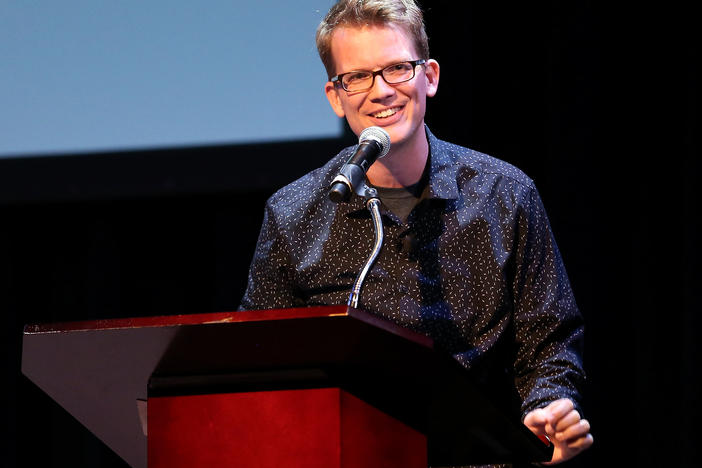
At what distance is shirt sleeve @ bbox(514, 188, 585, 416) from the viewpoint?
1549 mm

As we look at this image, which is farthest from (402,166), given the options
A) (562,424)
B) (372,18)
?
(562,424)

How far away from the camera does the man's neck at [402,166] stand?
1737 mm

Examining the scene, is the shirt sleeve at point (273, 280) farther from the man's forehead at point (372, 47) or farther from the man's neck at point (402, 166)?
the man's forehead at point (372, 47)

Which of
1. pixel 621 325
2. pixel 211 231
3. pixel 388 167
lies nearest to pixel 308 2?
pixel 211 231

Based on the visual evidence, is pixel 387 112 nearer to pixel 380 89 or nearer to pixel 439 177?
pixel 380 89

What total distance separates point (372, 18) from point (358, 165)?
54 cm

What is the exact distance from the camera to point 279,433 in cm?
97

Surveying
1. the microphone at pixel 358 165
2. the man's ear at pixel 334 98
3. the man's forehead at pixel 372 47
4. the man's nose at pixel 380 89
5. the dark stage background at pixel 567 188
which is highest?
the man's forehead at pixel 372 47

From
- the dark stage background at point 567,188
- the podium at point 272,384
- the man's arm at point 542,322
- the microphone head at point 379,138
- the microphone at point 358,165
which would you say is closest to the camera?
the podium at point 272,384

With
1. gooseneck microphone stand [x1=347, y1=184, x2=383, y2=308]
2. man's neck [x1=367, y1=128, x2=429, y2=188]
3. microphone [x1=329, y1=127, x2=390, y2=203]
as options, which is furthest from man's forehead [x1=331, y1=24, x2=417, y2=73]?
gooseneck microphone stand [x1=347, y1=184, x2=383, y2=308]

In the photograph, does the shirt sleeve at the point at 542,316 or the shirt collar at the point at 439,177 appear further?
the shirt collar at the point at 439,177

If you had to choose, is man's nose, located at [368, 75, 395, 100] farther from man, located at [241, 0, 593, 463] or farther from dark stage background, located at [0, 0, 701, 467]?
dark stage background, located at [0, 0, 701, 467]

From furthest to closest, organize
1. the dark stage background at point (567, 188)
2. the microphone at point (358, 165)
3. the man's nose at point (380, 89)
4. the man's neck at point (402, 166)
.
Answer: the dark stage background at point (567, 188)
the man's neck at point (402, 166)
the man's nose at point (380, 89)
the microphone at point (358, 165)

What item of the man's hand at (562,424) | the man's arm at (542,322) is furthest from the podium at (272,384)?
the man's arm at (542,322)
